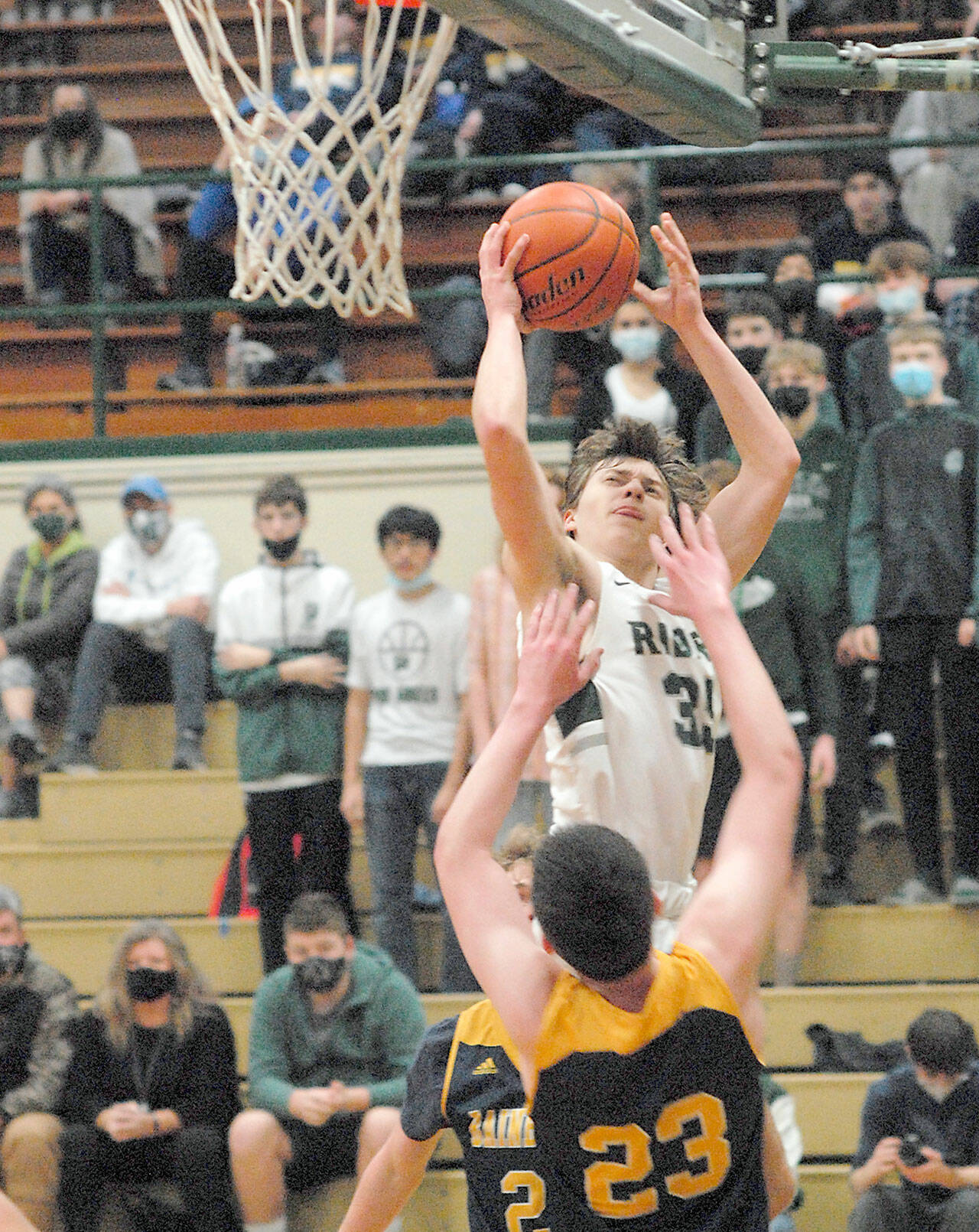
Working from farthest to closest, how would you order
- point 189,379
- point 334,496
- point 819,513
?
1. point 189,379
2. point 334,496
3. point 819,513

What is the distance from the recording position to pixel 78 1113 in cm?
608

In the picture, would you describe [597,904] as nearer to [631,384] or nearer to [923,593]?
[923,593]

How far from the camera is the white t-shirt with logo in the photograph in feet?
22.7

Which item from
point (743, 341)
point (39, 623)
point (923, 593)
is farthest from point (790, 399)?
point (39, 623)

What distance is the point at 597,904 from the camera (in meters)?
2.45

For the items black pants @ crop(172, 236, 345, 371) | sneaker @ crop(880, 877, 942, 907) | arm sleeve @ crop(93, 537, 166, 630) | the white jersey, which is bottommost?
sneaker @ crop(880, 877, 942, 907)

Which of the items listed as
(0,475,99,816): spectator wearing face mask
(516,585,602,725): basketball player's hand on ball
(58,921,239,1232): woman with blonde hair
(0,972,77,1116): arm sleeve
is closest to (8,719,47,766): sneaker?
(0,475,99,816): spectator wearing face mask

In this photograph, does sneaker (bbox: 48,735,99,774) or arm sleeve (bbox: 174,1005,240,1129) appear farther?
sneaker (bbox: 48,735,99,774)

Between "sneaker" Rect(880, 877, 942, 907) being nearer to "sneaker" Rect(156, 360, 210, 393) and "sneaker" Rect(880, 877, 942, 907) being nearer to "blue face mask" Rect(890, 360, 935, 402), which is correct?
"blue face mask" Rect(890, 360, 935, 402)

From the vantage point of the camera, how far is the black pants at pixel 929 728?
6566mm

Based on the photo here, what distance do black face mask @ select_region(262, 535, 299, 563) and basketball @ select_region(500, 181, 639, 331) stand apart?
3.93 m

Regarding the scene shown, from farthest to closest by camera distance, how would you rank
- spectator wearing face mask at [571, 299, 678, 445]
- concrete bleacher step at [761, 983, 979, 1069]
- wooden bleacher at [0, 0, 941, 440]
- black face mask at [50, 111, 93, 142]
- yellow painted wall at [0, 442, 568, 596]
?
1. black face mask at [50, 111, 93, 142]
2. wooden bleacher at [0, 0, 941, 440]
3. yellow painted wall at [0, 442, 568, 596]
4. spectator wearing face mask at [571, 299, 678, 445]
5. concrete bleacher step at [761, 983, 979, 1069]

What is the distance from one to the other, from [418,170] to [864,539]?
3083 millimetres

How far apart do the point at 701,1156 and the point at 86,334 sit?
28.0ft
